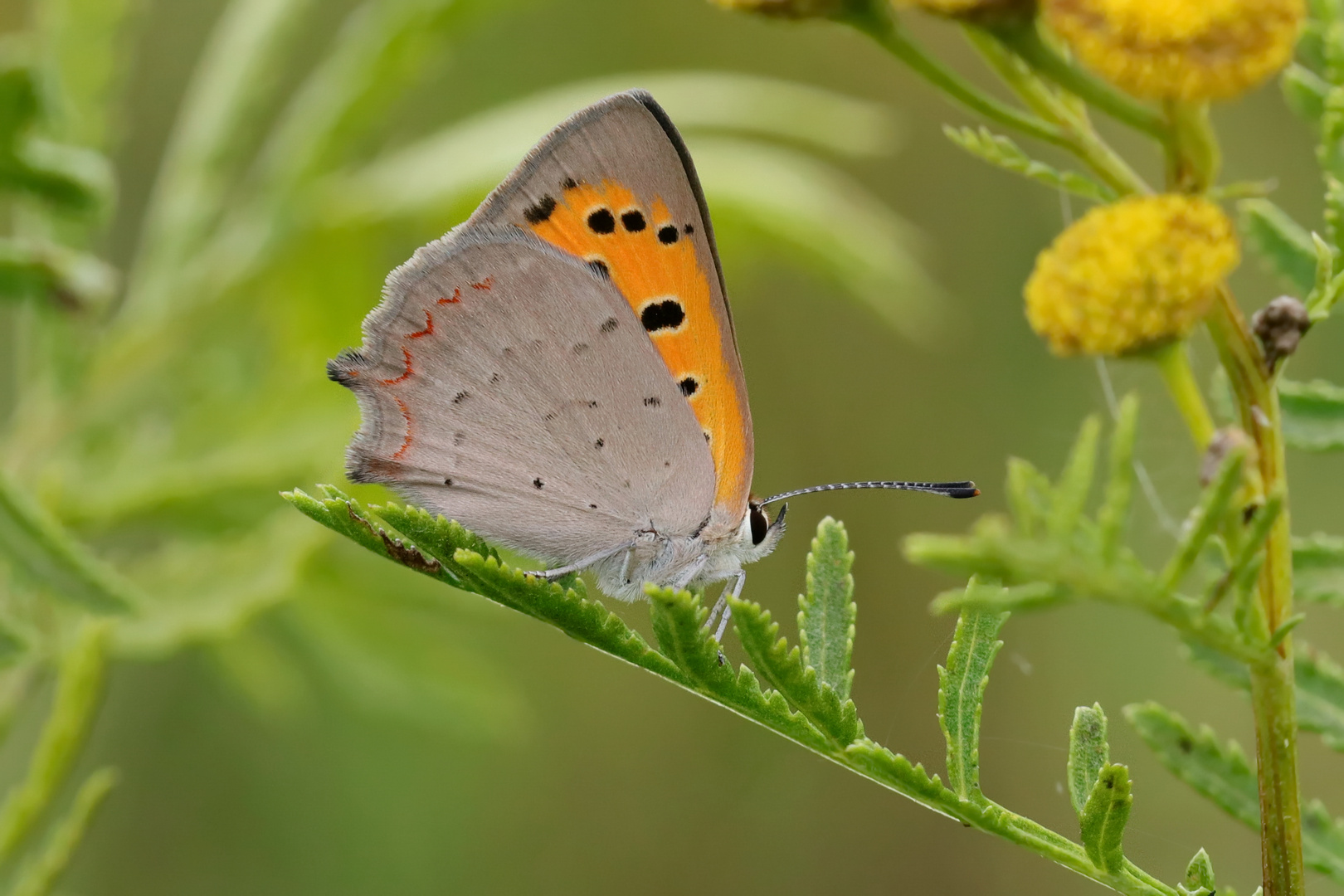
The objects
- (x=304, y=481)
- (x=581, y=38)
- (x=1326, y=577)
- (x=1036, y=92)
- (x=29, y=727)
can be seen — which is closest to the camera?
(x=1036, y=92)

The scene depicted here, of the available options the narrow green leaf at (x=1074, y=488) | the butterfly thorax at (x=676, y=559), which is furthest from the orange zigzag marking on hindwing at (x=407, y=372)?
the narrow green leaf at (x=1074, y=488)

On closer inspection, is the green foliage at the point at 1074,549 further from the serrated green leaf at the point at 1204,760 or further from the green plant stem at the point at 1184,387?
the serrated green leaf at the point at 1204,760

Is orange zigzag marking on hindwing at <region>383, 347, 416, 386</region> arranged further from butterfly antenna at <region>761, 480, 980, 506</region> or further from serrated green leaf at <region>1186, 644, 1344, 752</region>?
serrated green leaf at <region>1186, 644, 1344, 752</region>

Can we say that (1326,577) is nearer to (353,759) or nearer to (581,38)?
(353,759)

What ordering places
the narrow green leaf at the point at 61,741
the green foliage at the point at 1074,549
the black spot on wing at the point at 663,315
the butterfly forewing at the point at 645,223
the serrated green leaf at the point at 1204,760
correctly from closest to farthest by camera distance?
1. the green foliage at the point at 1074,549
2. the serrated green leaf at the point at 1204,760
3. the narrow green leaf at the point at 61,741
4. the butterfly forewing at the point at 645,223
5. the black spot on wing at the point at 663,315

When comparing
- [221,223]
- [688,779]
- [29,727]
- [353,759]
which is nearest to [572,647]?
[688,779]

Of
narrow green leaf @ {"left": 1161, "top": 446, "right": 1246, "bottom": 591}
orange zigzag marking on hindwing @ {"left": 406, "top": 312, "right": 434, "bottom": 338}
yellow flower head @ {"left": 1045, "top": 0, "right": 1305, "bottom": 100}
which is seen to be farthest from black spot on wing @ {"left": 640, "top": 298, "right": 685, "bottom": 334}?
narrow green leaf @ {"left": 1161, "top": 446, "right": 1246, "bottom": 591}
